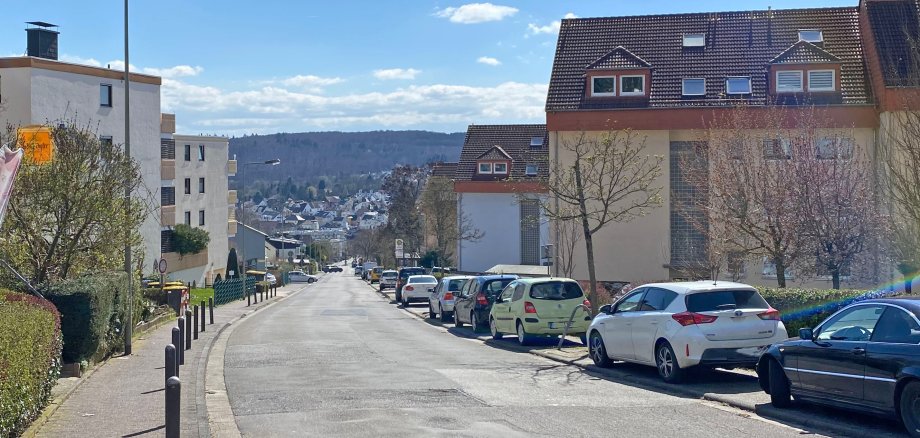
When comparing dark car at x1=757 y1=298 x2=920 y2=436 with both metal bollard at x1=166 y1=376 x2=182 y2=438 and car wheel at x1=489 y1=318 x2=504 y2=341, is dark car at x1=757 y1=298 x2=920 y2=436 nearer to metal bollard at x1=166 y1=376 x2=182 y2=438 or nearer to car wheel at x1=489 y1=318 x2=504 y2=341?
metal bollard at x1=166 y1=376 x2=182 y2=438

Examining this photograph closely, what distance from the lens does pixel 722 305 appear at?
14.1 m

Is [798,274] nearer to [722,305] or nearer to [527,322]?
[527,322]

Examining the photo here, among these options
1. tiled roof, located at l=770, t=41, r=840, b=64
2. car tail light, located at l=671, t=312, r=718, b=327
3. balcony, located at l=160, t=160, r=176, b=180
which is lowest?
car tail light, located at l=671, t=312, r=718, b=327

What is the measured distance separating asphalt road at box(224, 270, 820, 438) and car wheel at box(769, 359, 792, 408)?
437mm

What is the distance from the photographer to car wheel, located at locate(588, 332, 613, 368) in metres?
16.5

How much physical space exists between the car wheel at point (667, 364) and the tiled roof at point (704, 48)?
934 inches

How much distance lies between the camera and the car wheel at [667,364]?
46.2 ft

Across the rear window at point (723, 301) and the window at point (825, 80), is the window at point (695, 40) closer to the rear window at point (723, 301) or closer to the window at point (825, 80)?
the window at point (825, 80)

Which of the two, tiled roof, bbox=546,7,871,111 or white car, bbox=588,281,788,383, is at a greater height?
tiled roof, bbox=546,7,871,111

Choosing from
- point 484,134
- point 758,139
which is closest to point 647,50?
point 758,139

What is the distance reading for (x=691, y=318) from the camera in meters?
13.9

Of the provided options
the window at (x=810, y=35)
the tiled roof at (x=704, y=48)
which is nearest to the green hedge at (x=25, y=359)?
the tiled roof at (x=704, y=48)

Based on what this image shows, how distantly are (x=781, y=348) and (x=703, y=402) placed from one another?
139 centimetres

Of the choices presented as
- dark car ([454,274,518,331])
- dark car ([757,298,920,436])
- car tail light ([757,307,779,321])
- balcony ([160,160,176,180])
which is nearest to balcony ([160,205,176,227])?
balcony ([160,160,176,180])
